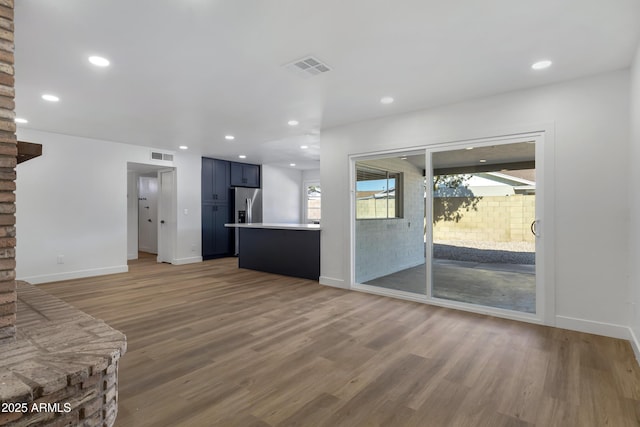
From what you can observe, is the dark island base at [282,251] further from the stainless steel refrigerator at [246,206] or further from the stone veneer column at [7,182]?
the stone veneer column at [7,182]

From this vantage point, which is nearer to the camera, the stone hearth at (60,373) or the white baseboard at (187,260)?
the stone hearth at (60,373)

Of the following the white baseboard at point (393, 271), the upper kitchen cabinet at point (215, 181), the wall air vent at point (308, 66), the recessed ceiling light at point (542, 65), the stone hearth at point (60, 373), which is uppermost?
the wall air vent at point (308, 66)

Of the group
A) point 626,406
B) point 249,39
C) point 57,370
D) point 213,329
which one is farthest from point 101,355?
point 626,406

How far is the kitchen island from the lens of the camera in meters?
5.34

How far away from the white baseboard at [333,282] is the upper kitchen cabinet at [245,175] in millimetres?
4400

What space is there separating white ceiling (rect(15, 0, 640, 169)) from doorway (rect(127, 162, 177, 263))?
313 cm

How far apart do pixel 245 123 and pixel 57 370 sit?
4.03 m

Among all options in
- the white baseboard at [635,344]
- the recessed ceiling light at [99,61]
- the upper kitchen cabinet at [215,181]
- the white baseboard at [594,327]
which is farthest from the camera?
the upper kitchen cabinet at [215,181]

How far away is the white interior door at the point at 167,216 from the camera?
7.19m

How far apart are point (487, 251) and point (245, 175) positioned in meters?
6.43

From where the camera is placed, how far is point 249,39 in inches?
96.3

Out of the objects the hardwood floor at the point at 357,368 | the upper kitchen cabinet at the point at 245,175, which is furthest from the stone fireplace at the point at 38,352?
the upper kitchen cabinet at the point at 245,175

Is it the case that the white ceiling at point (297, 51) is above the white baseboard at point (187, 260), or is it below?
above

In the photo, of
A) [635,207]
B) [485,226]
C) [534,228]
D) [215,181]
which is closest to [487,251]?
[485,226]
